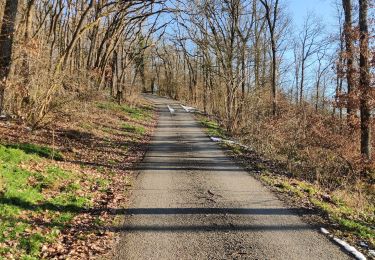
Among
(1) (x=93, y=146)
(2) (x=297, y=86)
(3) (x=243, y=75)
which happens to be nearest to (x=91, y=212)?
(1) (x=93, y=146)

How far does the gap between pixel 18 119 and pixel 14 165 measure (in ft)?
18.6

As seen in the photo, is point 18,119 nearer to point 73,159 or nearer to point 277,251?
point 73,159

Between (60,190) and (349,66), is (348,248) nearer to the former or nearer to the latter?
(60,190)

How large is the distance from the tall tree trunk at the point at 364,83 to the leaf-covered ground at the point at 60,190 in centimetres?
953

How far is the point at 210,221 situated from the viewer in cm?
823

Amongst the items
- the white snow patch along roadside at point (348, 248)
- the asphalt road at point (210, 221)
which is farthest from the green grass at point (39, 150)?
the white snow patch along roadside at point (348, 248)

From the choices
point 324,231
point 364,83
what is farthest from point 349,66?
point 324,231

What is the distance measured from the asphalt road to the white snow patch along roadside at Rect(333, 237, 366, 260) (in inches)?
6.9

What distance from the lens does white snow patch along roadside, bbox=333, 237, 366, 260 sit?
6622 millimetres

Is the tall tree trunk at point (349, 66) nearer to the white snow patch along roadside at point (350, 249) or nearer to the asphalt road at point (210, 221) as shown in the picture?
the asphalt road at point (210, 221)

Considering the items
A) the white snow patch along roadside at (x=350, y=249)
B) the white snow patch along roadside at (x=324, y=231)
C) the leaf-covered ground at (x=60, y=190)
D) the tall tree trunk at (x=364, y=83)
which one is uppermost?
the tall tree trunk at (x=364, y=83)

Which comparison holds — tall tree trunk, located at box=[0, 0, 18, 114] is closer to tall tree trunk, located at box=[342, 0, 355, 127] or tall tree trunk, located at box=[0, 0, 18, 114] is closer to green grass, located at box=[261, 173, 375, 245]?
green grass, located at box=[261, 173, 375, 245]

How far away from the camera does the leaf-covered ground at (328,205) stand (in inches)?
311

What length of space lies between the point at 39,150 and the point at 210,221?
257 inches
